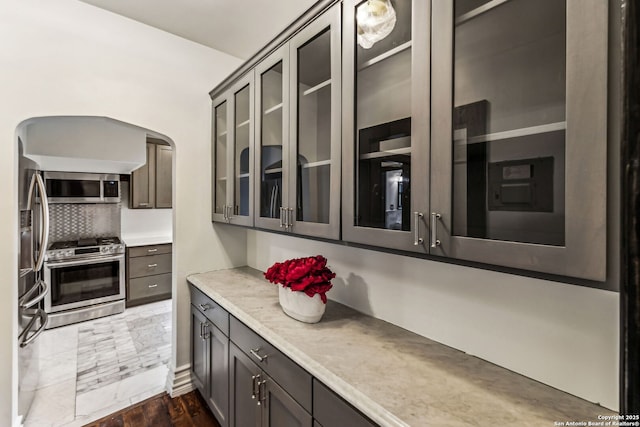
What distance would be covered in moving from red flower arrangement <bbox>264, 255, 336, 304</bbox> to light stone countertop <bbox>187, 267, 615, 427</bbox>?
19 cm

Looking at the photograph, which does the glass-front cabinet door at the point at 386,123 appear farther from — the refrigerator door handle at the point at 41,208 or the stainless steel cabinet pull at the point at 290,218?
the refrigerator door handle at the point at 41,208

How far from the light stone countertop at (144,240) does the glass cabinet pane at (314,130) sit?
3.84m

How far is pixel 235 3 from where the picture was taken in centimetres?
187

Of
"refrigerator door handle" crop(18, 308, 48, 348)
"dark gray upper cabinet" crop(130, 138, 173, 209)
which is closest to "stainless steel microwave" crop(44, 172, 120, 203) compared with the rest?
"dark gray upper cabinet" crop(130, 138, 173, 209)

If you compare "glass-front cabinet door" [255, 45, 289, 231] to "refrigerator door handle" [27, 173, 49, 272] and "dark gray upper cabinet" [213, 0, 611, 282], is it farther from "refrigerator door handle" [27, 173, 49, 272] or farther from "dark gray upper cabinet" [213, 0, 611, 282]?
"refrigerator door handle" [27, 173, 49, 272]

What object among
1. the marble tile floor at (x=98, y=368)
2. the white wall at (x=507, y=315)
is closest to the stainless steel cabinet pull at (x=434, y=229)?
the white wall at (x=507, y=315)

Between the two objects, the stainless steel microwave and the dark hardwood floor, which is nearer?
the dark hardwood floor

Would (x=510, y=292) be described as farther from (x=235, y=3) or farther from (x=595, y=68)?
(x=235, y=3)

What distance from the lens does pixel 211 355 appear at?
1.99 metres

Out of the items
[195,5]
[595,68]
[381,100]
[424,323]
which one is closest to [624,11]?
[595,68]

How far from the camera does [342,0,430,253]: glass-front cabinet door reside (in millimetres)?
996

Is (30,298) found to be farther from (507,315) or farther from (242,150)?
(507,315)

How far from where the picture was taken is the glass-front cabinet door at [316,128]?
1.30 meters

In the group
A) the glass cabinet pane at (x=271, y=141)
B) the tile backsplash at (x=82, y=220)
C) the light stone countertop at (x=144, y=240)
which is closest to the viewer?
the glass cabinet pane at (x=271, y=141)
